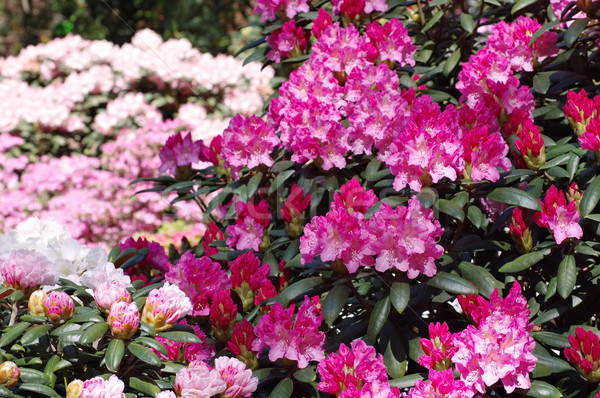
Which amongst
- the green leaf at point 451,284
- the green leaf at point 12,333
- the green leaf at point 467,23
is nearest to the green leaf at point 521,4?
the green leaf at point 467,23

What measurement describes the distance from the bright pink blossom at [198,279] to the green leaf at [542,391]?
30.0 inches

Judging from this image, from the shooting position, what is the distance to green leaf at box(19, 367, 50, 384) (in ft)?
4.25

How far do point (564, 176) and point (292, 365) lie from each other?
29.4 inches

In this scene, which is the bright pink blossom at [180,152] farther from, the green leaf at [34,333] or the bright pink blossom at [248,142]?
the green leaf at [34,333]

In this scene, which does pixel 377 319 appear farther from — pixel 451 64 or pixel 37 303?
pixel 451 64

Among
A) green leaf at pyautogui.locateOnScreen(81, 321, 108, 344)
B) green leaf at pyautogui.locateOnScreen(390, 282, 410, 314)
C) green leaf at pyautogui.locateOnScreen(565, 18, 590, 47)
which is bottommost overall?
green leaf at pyautogui.locateOnScreen(390, 282, 410, 314)

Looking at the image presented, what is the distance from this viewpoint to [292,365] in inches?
61.5

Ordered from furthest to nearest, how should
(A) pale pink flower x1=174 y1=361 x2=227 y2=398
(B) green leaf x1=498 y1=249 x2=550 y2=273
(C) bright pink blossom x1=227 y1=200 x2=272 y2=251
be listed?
(C) bright pink blossom x1=227 y1=200 x2=272 y2=251 → (B) green leaf x1=498 y1=249 x2=550 y2=273 → (A) pale pink flower x1=174 y1=361 x2=227 y2=398

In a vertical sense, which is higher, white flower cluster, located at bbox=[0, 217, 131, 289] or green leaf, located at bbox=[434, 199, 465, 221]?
green leaf, located at bbox=[434, 199, 465, 221]

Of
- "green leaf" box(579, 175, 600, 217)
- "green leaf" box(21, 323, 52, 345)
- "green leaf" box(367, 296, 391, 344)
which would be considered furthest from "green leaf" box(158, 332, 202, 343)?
"green leaf" box(579, 175, 600, 217)

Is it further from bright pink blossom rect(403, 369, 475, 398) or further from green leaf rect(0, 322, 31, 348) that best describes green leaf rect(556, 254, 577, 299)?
green leaf rect(0, 322, 31, 348)

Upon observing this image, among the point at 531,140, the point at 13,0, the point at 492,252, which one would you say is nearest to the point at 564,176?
the point at 531,140

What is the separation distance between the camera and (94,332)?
1.33 meters

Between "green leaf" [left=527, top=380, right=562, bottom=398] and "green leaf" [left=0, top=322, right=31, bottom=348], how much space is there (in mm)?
1005
